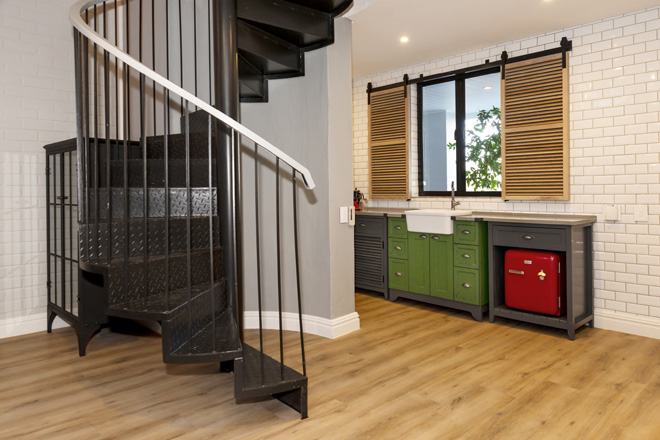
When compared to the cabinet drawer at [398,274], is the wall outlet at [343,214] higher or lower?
higher

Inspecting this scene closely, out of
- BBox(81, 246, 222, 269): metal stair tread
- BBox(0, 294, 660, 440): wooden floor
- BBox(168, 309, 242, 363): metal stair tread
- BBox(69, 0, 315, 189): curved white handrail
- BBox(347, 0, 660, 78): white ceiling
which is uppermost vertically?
BBox(347, 0, 660, 78): white ceiling

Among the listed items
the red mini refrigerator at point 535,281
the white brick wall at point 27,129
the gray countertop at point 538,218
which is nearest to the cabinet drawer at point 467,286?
the red mini refrigerator at point 535,281

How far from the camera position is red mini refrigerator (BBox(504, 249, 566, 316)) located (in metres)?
3.73

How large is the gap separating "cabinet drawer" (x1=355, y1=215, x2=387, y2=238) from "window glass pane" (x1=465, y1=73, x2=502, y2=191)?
1.02 metres

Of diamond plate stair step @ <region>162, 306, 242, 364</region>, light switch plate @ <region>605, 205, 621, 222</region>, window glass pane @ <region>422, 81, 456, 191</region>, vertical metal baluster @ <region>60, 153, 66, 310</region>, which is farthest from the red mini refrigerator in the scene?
vertical metal baluster @ <region>60, 153, 66, 310</region>

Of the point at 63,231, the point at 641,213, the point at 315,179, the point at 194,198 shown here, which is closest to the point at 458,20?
the point at 315,179

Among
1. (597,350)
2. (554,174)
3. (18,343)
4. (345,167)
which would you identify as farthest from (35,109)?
(597,350)

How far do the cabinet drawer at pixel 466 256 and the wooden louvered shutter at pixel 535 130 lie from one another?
719 mm

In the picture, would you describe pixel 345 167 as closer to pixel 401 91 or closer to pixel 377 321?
pixel 377 321

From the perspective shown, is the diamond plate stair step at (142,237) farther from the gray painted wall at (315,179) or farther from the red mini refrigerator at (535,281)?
the red mini refrigerator at (535,281)

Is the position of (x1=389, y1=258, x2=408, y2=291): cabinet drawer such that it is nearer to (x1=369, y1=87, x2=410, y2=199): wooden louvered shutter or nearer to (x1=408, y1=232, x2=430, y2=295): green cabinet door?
(x1=408, y1=232, x2=430, y2=295): green cabinet door

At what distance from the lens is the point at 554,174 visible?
4.17 meters

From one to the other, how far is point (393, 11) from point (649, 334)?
324 cm

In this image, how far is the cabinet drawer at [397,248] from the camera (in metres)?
4.75
